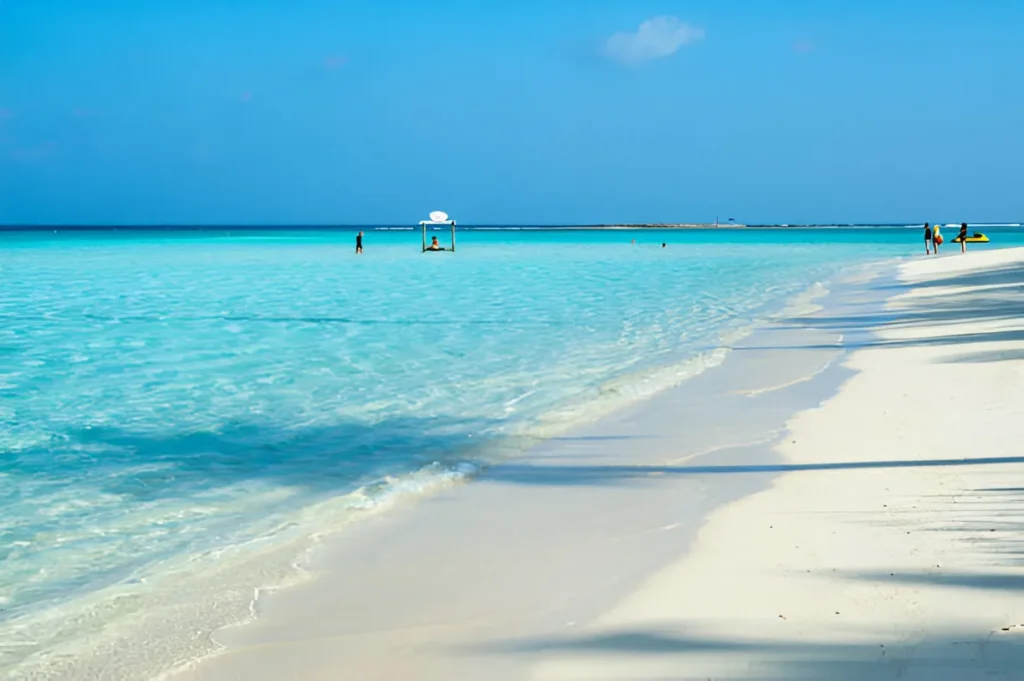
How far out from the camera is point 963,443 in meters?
8.91

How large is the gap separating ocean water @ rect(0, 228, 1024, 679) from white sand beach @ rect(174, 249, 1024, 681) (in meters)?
0.63

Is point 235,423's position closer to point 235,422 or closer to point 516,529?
point 235,422

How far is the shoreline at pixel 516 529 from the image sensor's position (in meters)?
5.22

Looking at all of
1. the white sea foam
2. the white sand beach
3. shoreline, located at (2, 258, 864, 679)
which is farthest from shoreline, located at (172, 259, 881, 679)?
the white sea foam

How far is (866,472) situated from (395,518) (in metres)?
3.70

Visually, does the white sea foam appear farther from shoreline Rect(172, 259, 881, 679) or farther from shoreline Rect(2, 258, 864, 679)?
shoreline Rect(172, 259, 881, 679)

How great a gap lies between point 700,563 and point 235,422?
7.08 metres

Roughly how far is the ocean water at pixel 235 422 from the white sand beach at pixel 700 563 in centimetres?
63

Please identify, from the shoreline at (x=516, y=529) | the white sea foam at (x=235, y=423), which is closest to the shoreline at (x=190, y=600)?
the white sea foam at (x=235, y=423)

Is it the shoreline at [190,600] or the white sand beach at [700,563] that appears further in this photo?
the shoreline at [190,600]

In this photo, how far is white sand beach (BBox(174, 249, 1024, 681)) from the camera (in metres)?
4.70

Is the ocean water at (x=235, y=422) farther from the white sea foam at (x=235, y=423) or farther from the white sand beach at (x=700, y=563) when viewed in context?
the white sand beach at (x=700, y=563)

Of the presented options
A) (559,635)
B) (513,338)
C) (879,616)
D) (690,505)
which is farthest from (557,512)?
(513,338)

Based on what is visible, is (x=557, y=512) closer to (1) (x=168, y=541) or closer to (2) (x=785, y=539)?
(2) (x=785, y=539)
